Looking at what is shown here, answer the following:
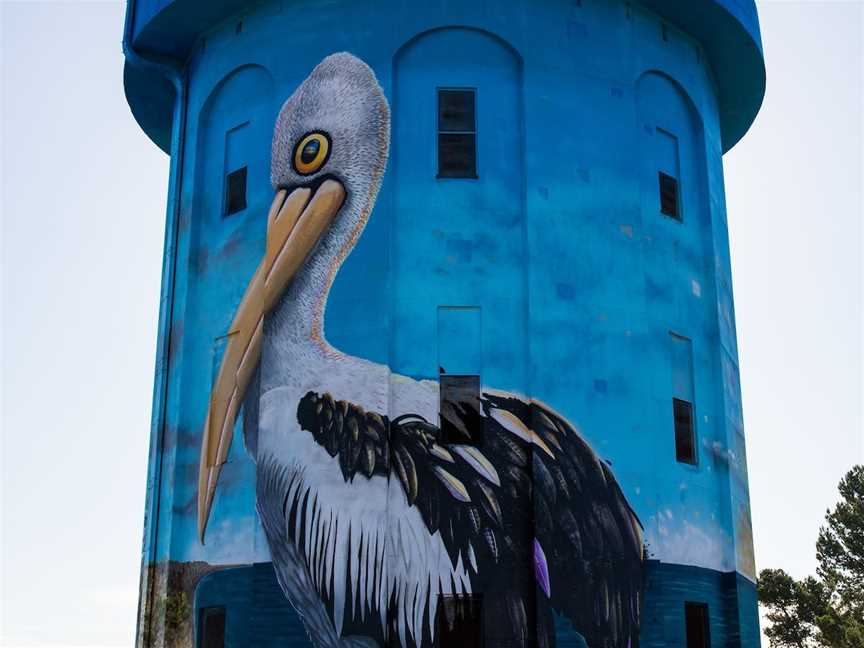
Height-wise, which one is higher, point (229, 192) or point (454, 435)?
point (229, 192)

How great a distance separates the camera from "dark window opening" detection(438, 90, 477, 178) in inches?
818

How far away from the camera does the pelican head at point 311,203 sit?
20656 mm

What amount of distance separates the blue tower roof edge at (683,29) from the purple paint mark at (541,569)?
1079cm

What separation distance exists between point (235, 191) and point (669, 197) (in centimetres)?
822

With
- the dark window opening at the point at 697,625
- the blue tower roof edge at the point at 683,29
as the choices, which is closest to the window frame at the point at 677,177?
the blue tower roof edge at the point at 683,29

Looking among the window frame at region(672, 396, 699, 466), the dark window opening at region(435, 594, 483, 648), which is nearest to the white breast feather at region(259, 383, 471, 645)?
the dark window opening at region(435, 594, 483, 648)

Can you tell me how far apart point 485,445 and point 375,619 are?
→ 10.5 feet

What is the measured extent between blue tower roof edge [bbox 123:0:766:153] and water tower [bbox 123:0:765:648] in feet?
0.42

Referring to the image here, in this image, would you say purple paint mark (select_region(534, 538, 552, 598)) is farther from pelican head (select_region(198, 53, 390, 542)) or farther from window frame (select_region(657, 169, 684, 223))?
window frame (select_region(657, 169, 684, 223))

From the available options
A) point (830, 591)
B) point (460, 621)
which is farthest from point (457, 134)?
point (830, 591)

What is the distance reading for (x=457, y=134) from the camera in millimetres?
21016

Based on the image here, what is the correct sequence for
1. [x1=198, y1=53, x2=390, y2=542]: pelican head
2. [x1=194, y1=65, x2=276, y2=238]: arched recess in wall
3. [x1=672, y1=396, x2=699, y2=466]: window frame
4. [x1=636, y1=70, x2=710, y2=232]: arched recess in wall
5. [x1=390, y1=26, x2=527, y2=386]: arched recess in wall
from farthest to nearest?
[x1=636, y1=70, x2=710, y2=232]: arched recess in wall, [x1=194, y1=65, x2=276, y2=238]: arched recess in wall, [x1=672, y1=396, x2=699, y2=466]: window frame, [x1=198, y1=53, x2=390, y2=542]: pelican head, [x1=390, y1=26, x2=527, y2=386]: arched recess in wall

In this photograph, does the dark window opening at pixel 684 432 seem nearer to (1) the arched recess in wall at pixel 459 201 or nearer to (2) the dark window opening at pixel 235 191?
(1) the arched recess in wall at pixel 459 201

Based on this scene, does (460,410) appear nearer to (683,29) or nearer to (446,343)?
(446,343)
